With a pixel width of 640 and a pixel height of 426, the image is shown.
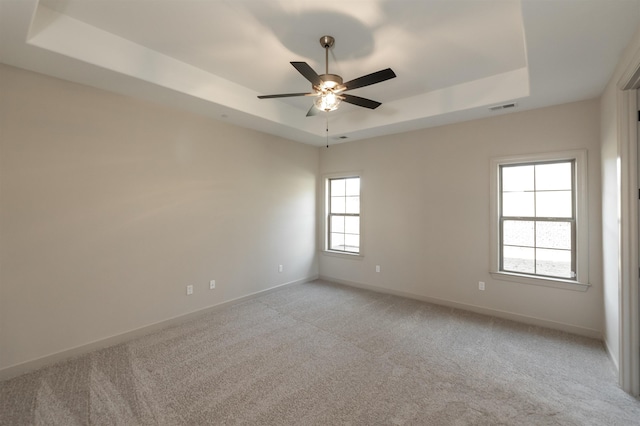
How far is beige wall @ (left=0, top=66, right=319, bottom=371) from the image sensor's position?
2.57m

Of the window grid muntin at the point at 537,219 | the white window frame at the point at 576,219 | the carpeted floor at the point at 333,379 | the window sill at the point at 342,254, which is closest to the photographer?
the carpeted floor at the point at 333,379

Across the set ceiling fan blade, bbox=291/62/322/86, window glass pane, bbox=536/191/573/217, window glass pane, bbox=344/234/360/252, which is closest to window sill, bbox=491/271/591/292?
window glass pane, bbox=536/191/573/217

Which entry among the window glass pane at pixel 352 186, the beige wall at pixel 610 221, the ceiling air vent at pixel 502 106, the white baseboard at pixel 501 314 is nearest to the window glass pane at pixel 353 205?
the window glass pane at pixel 352 186

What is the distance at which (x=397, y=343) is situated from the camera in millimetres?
3115

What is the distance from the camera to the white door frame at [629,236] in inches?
89.1

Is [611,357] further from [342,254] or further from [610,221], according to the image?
[342,254]

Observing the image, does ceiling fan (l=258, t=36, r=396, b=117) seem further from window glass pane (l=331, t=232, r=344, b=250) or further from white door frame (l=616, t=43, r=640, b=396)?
window glass pane (l=331, t=232, r=344, b=250)

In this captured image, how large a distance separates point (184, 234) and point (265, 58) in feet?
7.95

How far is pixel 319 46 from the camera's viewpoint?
275cm

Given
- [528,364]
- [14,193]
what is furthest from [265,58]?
[528,364]

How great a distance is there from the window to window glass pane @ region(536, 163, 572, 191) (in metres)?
2.73

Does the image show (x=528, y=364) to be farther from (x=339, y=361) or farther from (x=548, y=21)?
(x=548, y=21)

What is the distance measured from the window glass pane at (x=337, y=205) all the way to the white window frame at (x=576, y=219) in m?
2.60

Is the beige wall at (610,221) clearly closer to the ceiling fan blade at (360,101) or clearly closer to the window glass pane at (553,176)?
the window glass pane at (553,176)
